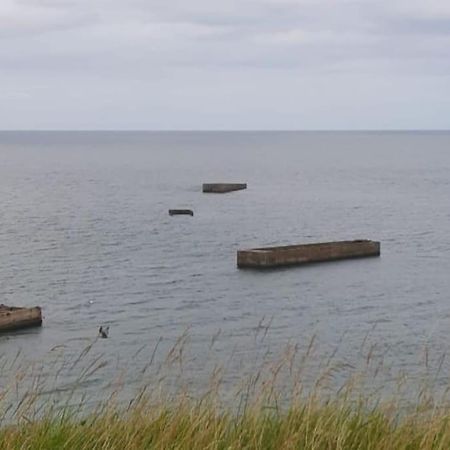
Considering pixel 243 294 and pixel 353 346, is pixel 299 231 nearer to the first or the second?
pixel 243 294

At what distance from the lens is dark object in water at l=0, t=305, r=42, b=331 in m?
50.9

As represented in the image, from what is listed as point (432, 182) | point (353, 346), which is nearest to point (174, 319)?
point (353, 346)

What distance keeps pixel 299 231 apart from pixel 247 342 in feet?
181

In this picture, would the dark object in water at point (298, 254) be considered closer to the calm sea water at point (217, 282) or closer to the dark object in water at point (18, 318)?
the calm sea water at point (217, 282)

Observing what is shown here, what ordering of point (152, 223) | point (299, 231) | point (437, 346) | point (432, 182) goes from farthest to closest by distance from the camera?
1. point (432, 182)
2. point (152, 223)
3. point (299, 231)
4. point (437, 346)

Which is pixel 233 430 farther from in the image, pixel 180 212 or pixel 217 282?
pixel 180 212

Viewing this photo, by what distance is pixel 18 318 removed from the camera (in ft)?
170

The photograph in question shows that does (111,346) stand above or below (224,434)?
below

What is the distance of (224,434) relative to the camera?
31.1 feet

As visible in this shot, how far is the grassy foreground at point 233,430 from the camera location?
902 centimetres

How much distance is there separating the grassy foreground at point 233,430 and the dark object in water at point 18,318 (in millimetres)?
42089

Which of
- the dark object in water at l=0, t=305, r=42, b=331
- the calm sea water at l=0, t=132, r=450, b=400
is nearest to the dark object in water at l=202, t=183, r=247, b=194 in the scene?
the calm sea water at l=0, t=132, r=450, b=400

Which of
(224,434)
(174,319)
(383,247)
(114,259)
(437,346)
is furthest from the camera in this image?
(383,247)

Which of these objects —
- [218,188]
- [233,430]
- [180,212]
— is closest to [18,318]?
[233,430]
